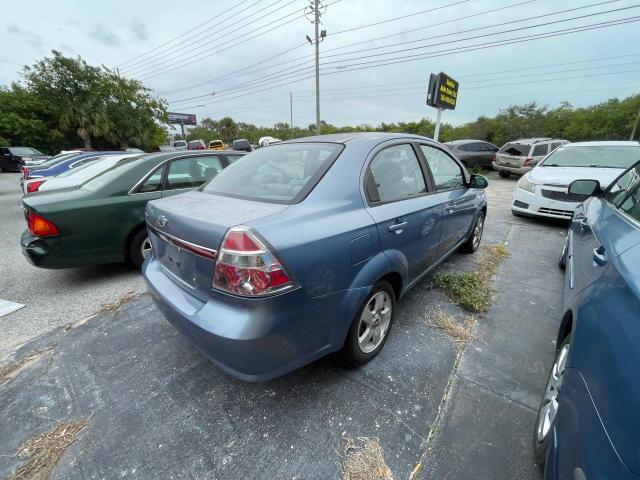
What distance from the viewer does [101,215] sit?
322 cm

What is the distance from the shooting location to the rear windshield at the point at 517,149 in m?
11.6

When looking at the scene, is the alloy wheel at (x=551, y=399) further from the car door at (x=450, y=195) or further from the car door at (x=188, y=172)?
the car door at (x=188, y=172)

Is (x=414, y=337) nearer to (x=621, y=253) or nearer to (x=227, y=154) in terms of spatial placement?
(x=621, y=253)

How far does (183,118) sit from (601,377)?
67.7 m

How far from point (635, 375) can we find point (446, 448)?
105cm

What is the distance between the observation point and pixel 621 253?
4.06 ft

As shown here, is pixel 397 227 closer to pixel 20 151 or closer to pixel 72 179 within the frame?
pixel 72 179

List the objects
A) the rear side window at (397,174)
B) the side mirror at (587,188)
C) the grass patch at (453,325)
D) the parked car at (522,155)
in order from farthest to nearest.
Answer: the parked car at (522,155) < the side mirror at (587,188) < the grass patch at (453,325) < the rear side window at (397,174)

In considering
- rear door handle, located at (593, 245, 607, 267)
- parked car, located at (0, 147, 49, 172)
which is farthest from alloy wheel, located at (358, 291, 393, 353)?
parked car, located at (0, 147, 49, 172)

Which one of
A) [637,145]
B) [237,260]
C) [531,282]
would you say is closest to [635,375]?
[237,260]

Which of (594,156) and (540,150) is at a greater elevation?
(594,156)

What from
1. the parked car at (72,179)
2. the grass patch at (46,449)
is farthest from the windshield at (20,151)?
the grass patch at (46,449)

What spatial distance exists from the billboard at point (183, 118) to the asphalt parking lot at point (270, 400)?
208ft

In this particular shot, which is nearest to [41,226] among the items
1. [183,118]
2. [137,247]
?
[137,247]
